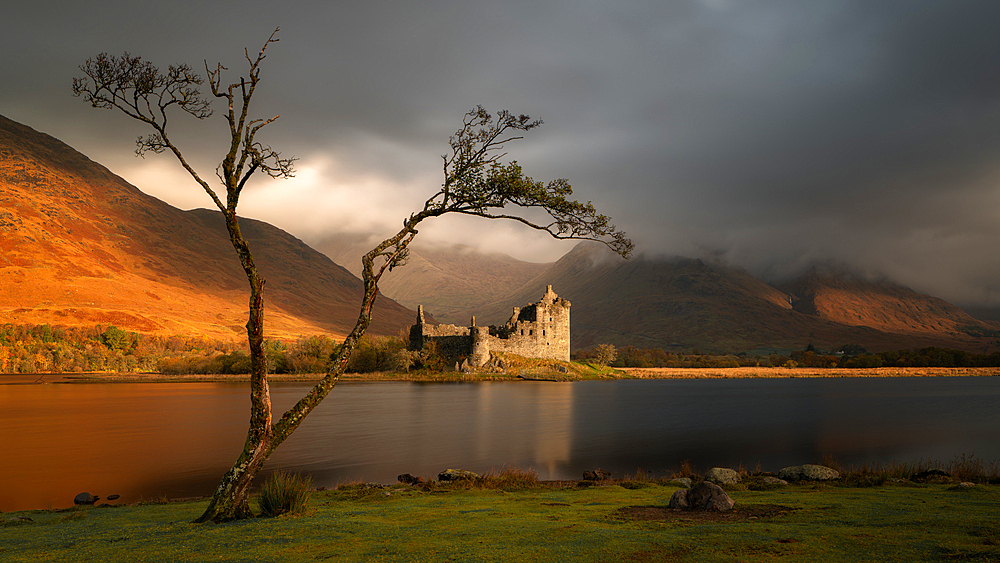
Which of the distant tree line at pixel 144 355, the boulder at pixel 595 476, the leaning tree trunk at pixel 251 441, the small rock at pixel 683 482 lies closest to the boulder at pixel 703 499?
the small rock at pixel 683 482

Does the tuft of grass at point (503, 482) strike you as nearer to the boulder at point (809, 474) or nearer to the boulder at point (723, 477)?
the boulder at point (723, 477)

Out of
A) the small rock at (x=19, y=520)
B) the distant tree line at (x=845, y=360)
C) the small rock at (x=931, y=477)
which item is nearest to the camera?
the small rock at (x=19, y=520)

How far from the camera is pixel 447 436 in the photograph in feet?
104

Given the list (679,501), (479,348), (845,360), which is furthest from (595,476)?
(845,360)

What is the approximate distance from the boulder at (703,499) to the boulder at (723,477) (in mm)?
4786

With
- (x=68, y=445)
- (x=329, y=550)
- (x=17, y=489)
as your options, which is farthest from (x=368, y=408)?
(x=329, y=550)

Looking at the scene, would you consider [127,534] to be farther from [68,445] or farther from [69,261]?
[69,261]

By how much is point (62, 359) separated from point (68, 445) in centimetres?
8894

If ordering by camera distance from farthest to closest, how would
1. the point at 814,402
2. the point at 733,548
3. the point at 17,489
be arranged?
the point at 814,402
the point at 17,489
the point at 733,548

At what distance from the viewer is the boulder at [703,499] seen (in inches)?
454

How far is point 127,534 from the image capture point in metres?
9.73

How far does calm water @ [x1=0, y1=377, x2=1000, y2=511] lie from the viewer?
22656 mm

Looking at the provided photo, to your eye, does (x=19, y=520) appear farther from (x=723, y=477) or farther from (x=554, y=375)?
(x=554, y=375)

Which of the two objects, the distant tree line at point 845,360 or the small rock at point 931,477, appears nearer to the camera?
the small rock at point 931,477
